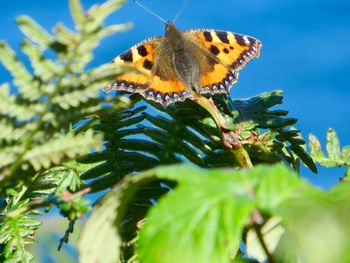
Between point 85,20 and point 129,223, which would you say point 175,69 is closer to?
point 129,223

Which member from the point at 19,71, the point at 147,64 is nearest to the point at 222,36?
the point at 147,64

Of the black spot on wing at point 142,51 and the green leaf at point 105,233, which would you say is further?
the black spot on wing at point 142,51

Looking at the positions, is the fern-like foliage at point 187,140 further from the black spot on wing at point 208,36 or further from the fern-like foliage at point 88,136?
the black spot on wing at point 208,36

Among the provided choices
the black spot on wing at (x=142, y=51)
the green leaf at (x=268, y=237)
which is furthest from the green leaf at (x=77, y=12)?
the black spot on wing at (x=142, y=51)

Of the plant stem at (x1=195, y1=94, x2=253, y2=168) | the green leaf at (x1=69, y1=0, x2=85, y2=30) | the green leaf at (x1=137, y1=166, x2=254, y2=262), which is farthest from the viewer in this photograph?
the plant stem at (x1=195, y1=94, x2=253, y2=168)

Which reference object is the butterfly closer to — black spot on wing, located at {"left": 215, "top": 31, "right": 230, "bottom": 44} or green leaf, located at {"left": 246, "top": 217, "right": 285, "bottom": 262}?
black spot on wing, located at {"left": 215, "top": 31, "right": 230, "bottom": 44}

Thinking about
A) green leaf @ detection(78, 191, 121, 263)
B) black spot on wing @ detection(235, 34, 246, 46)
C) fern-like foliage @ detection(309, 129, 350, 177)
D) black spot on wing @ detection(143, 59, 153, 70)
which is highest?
black spot on wing @ detection(235, 34, 246, 46)

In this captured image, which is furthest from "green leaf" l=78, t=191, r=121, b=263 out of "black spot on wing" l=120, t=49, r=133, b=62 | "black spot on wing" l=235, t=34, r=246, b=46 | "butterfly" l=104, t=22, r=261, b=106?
"black spot on wing" l=235, t=34, r=246, b=46

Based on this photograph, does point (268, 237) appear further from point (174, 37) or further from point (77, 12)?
point (174, 37)

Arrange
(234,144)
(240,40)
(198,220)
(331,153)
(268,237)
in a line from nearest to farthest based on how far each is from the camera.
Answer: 1. (198,220)
2. (268,237)
3. (234,144)
4. (331,153)
5. (240,40)

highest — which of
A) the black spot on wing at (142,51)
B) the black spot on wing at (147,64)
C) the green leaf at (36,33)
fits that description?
the black spot on wing at (142,51)

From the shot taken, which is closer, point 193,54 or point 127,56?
point 127,56
